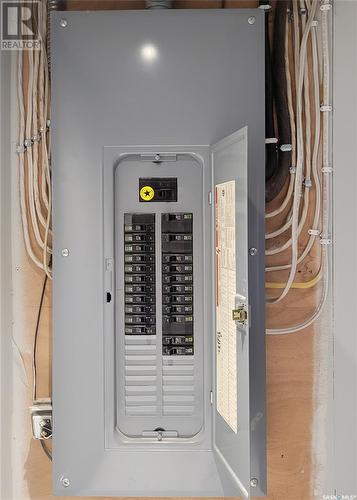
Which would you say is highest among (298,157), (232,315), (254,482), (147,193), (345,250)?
(298,157)

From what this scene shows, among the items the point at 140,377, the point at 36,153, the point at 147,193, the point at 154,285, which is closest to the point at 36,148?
the point at 36,153

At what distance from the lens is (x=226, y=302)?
134 cm

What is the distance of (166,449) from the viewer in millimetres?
1433

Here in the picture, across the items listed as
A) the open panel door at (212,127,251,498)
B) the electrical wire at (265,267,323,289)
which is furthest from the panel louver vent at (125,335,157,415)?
the electrical wire at (265,267,323,289)

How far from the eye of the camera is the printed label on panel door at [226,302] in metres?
1.29

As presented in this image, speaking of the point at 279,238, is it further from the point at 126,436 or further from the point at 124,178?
the point at 126,436

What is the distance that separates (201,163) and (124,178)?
212 mm

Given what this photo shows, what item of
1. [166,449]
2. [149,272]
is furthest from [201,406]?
[149,272]

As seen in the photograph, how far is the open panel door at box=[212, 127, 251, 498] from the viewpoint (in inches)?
47.8

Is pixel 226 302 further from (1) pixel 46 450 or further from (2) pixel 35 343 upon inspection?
(1) pixel 46 450

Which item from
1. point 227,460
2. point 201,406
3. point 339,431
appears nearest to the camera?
point 227,460

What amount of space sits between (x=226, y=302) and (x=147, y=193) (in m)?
0.37

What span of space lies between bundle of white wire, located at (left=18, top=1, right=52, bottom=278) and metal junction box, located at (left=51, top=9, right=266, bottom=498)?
17 centimetres

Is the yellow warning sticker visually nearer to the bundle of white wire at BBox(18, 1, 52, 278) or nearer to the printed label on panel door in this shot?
the printed label on panel door
